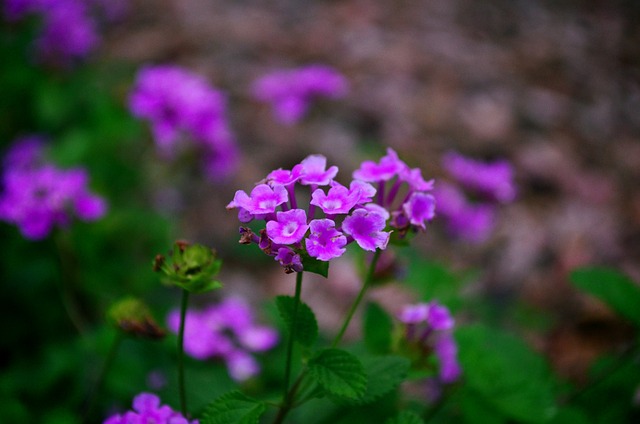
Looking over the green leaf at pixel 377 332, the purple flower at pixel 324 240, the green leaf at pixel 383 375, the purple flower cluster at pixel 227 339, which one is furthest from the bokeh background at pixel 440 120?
the purple flower at pixel 324 240

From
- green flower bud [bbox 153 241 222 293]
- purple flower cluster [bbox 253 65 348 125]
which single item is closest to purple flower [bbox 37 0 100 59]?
purple flower cluster [bbox 253 65 348 125]

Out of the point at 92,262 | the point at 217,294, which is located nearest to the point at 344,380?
the point at 92,262

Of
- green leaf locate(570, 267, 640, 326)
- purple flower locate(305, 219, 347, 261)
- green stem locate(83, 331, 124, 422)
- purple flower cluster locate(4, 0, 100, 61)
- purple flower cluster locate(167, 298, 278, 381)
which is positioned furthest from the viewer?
purple flower cluster locate(4, 0, 100, 61)

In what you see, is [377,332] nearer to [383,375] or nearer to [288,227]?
[383,375]

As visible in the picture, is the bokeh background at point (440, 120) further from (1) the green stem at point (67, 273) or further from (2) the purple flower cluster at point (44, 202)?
(2) the purple flower cluster at point (44, 202)

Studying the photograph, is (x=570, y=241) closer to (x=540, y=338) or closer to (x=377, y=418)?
(x=540, y=338)

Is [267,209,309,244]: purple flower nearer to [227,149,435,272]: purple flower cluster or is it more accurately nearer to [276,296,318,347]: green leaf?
[227,149,435,272]: purple flower cluster
